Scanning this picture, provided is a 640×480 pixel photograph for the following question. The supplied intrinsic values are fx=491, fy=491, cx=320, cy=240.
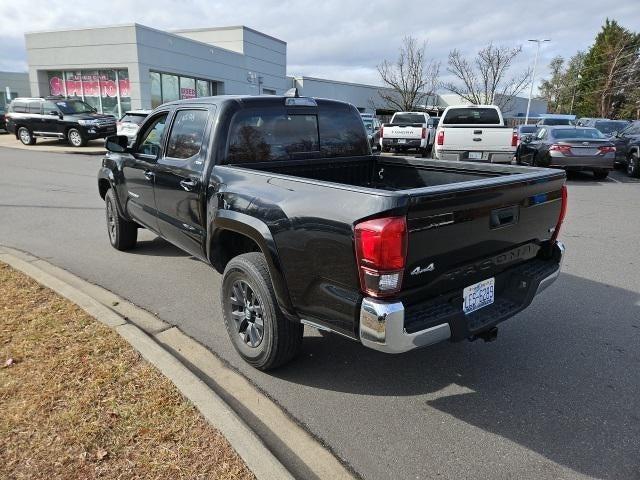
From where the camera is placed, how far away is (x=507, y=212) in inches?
125

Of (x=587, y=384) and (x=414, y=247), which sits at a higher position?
(x=414, y=247)

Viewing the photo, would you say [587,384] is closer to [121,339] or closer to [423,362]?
[423,362]

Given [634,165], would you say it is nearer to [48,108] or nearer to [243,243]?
[243,243]

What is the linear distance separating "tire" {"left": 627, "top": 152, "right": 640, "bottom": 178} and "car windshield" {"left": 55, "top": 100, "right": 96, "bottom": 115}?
21.8m

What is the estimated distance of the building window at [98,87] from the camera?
2781 cm

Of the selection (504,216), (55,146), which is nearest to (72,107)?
(55,146)

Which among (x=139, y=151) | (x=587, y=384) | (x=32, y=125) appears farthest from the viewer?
(x=32, y=125)

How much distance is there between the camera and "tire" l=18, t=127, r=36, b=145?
23141 millimetres

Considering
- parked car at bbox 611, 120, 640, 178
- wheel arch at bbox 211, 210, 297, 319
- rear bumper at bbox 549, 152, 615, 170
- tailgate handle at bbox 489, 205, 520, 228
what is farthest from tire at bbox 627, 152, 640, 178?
wheel arch at bbox 211, 210, 297, 319

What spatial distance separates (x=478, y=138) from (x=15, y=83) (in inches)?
1988

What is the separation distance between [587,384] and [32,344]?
4034mm

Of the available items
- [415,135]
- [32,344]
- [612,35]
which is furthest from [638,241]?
[612,35]

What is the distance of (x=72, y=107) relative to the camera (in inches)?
875

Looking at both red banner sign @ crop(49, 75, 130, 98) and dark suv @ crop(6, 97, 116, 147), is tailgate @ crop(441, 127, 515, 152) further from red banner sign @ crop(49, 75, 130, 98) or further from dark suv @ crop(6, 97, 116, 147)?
red banner sign @ crop(49, 75, 130, 98)
